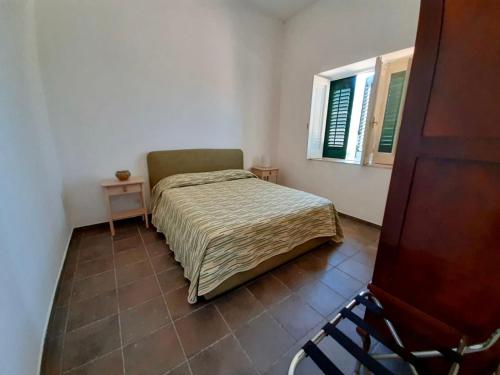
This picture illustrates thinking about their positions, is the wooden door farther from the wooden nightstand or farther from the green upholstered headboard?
the wooden nightstand

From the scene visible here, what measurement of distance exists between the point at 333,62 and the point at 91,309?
150 inches

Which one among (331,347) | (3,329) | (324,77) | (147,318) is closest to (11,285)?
(3,329)

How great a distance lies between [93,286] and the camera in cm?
159

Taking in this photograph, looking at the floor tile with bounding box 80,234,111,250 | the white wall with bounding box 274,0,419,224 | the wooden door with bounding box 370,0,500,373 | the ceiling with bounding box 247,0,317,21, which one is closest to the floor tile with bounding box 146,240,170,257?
the floor tile with bounding box 80,234,111,250

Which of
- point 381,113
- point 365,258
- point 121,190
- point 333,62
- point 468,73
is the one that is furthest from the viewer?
point 333,62

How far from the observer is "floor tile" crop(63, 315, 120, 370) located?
1075 millimetres

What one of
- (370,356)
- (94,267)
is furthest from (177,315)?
(370,356)

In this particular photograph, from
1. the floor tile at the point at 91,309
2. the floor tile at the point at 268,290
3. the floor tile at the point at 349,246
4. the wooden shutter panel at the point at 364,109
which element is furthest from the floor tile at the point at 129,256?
the wooden shutter panel at the point at 364,109

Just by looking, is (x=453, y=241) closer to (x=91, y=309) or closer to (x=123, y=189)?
(x=91, y=309)

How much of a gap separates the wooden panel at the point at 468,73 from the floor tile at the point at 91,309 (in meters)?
2.07

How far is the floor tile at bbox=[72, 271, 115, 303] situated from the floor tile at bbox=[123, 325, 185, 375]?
2.04ft

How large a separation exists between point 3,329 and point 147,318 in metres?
0.72

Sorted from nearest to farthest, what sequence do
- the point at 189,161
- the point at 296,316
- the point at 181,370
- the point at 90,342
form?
the point at 181,370
the point at 90,342
the point at 296,316
the point at 189,161

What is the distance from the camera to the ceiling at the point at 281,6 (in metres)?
3.02
